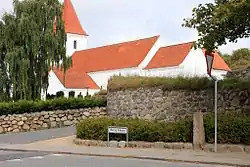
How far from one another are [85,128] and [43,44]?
2036 centimetres

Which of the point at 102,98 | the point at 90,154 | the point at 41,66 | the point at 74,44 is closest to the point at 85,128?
the point at 90,154

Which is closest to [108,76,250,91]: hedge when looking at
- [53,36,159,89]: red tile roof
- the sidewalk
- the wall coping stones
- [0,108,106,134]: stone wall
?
[0,108,106,134]: stone wall

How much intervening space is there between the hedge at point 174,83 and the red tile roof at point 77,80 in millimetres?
36116

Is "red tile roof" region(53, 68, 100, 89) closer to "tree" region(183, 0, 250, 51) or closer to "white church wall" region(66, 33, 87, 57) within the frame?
"white church wall" region(66, 33, 87, 57)

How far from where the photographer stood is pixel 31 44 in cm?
3919

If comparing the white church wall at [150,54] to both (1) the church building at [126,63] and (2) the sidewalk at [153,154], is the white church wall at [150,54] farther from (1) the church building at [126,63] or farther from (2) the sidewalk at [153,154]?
(2) the sidewalk at [153,154]

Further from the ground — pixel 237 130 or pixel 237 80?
pixel 237 80

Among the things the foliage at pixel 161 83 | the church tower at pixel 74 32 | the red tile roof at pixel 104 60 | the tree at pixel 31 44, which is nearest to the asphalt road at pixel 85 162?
the foliage at pixel 161 83

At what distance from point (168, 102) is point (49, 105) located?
10181 millimetres

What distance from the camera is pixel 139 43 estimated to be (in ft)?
239

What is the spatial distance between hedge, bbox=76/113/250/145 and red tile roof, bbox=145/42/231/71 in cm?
4130

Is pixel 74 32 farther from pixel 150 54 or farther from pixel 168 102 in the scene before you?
pixel 168 102

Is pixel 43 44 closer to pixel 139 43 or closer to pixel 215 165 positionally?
pixel 215 165

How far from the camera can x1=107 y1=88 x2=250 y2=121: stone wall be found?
21.1 m
